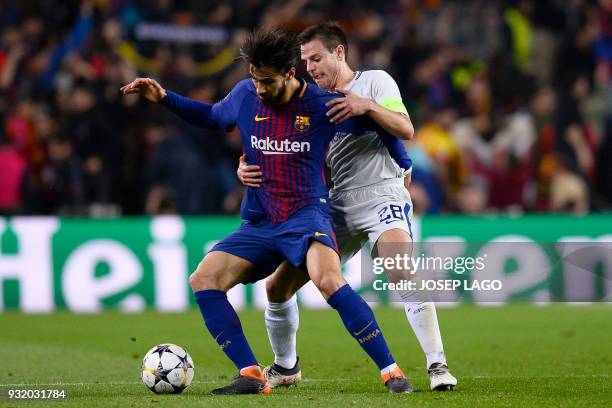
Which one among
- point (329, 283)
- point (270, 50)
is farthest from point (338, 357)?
point (270, 50)

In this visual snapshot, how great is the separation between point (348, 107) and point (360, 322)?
4.09 feet

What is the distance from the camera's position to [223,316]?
6.86 meters

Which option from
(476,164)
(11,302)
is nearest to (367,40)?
(476,164)

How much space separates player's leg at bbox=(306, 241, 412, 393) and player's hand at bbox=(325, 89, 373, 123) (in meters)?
0.81

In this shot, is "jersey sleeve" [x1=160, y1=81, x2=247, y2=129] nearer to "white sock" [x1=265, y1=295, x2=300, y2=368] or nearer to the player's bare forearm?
the player's bare forearm

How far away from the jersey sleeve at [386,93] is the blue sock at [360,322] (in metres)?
1.16

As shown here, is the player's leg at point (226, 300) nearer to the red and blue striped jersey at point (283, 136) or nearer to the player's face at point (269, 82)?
the red and blue striped jersey at point (283, 136)

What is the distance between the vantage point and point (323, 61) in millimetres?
7398

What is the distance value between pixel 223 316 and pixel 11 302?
698cm

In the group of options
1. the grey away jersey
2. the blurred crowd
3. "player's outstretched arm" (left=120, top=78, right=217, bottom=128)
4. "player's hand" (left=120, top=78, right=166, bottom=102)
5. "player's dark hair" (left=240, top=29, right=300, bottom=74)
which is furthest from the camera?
the blurred crowd

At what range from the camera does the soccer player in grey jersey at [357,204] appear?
7027mm

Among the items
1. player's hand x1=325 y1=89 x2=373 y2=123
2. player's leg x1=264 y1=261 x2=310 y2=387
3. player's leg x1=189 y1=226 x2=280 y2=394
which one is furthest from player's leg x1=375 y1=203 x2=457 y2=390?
player's hand x1=325 y1=89 x2=373 y2=123

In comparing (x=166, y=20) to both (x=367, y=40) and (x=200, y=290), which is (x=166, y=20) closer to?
(x=367, y=40)

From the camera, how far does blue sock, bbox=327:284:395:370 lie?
6594 mm
